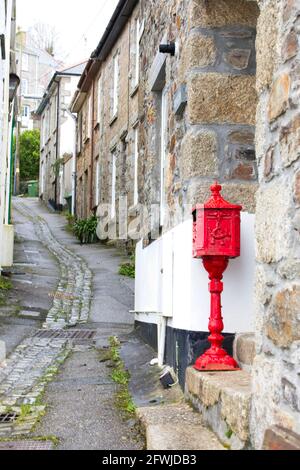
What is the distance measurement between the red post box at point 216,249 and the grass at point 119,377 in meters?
0.76

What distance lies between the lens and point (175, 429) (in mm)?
3197

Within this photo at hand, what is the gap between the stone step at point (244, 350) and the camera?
3.56 metres

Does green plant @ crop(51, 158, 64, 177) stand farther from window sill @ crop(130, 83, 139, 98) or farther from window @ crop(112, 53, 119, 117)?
window sill @ crop(130, 83, 139, 98)

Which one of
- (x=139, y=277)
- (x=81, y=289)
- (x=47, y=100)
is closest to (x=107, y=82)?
(x=81, y=289)

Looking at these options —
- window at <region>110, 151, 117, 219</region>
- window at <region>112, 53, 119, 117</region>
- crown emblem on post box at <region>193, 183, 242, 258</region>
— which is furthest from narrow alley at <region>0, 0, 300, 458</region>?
window at <region>112, 53, 119, 117</region>

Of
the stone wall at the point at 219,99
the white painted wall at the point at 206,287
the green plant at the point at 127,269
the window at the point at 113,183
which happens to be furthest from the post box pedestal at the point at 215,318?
the window at the point at 113,183

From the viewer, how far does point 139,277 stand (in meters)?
7.01

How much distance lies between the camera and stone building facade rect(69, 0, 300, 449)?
234 cm

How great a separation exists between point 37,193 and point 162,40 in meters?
34.9

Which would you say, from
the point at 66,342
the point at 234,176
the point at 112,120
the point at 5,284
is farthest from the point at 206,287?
the point at 112,120

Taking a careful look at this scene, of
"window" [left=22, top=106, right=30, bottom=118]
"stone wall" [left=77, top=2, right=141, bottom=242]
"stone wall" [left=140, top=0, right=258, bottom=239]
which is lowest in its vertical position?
"stone wall" [left=140, top=0, right=258, bottom=239]

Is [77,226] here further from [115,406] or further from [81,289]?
[115,406]

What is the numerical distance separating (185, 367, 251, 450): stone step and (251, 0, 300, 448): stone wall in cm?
11

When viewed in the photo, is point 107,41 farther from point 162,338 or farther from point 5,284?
point 162,338
